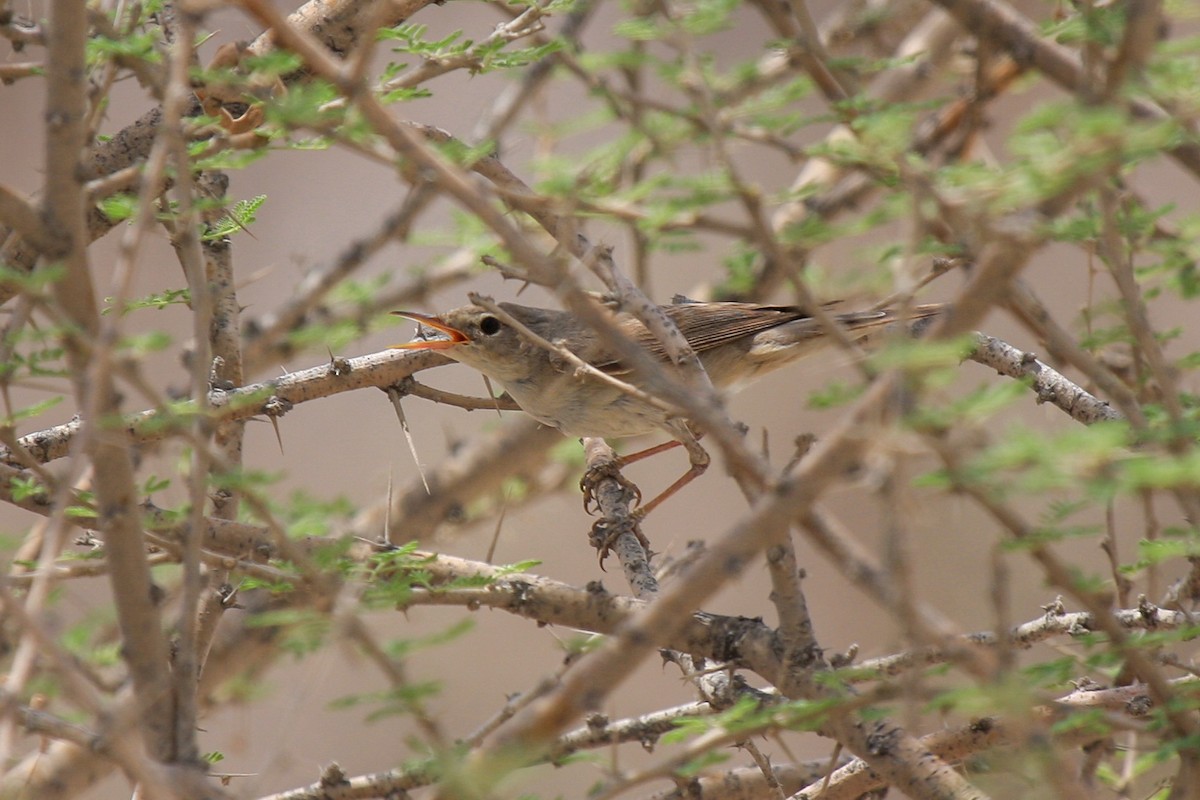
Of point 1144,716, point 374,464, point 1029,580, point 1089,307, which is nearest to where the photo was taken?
point 1144,716

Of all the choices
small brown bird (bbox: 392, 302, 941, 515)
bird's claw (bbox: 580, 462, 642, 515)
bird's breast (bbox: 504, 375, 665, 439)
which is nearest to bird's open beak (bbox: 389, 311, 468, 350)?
small brown bird (bbox: 392, 302, 941, 515)

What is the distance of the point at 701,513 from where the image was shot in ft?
29.0

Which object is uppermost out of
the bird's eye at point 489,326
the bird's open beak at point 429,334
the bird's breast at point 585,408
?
the bird's eye at point 489,326

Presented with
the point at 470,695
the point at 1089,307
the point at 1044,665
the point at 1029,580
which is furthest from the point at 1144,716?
the point at 470,695

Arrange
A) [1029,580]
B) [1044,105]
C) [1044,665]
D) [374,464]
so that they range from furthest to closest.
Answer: [374,464], [1029,580], [1044,665], [1044,105]

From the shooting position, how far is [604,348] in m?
5.64

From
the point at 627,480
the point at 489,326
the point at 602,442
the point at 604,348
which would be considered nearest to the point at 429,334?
the point at 489,326

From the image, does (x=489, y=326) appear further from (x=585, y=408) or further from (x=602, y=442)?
(x=602, y=442)

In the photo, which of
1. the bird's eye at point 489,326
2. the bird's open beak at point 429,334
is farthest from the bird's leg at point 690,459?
the bird's open beak at point 429,334

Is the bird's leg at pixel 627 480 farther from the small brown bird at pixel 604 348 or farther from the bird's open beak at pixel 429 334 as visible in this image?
the bird's open beak at pixel 429 334

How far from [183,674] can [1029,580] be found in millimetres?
6824

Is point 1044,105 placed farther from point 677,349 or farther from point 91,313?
point 91,313

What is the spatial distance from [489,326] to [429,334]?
296 mm

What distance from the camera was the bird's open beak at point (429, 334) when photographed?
15.7ft
